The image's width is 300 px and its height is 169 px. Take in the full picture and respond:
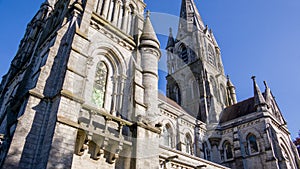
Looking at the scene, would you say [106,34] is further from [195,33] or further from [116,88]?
[195,33]

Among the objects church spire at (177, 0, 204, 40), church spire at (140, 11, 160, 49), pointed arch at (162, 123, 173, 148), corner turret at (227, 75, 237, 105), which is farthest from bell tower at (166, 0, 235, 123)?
church spire at (140, 11, 160, 49)

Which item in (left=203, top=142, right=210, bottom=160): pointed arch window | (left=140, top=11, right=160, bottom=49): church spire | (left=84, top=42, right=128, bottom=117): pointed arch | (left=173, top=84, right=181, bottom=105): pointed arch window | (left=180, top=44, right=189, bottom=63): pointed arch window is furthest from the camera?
(left=180, top=44, right=189, bottom=63): pointed arch window

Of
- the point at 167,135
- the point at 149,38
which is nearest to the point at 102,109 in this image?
the point at 149,38

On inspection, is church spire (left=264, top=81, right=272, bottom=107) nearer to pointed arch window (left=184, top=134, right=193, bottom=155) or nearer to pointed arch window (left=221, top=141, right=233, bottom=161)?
pointed arch window (left=221, top=141, right=233, bottom=161)

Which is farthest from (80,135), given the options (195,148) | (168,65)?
(168,65)

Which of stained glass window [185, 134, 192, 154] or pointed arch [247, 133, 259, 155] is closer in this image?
stained glass window [185, 134, 192, 154]

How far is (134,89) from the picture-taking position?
1263 cm

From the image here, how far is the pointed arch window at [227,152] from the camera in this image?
83.4 ft

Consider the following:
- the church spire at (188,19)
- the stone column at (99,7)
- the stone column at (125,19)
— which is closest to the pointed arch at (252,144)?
the stone column at (125,19)

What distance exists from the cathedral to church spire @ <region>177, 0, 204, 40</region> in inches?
871

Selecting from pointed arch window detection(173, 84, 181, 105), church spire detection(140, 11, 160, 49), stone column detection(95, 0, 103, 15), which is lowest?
church spire detection(140, 11, 160, 49)

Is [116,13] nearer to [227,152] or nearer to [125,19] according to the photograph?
[125,19]

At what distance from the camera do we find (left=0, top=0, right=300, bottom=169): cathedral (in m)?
8.55

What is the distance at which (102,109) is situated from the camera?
1155cm
